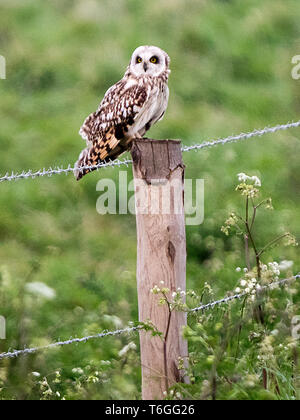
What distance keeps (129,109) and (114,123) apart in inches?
4.8

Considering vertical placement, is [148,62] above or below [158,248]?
above

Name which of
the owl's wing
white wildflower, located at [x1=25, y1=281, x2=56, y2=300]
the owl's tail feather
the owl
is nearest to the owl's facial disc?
the owl

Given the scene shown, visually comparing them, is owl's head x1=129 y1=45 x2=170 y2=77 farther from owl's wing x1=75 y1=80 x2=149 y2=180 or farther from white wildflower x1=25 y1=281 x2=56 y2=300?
white wildflower x1=25 y1=281 x2=56 y2=300

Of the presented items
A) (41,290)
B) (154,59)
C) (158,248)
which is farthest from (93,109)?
(41,290)

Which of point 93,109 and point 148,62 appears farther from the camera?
point 93,109

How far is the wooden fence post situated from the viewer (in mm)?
3502

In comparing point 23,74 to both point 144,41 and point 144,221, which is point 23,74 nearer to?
point 144,41

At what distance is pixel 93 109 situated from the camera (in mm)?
9320

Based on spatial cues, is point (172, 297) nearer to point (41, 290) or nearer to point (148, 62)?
point (41, 290)

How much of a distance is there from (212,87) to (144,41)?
110cm

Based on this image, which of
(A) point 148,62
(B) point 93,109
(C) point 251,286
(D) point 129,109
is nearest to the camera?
(C) point 251,286

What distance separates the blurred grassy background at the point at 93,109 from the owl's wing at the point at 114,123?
0.63 m

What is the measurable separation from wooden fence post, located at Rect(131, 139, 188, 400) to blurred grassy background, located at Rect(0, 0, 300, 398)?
0.73ft
